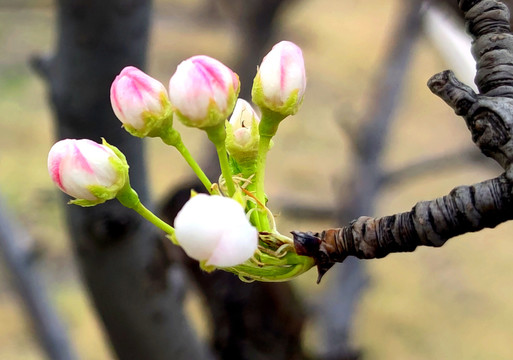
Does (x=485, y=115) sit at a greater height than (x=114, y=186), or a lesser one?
greater

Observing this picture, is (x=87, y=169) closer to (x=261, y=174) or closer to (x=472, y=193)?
(x=261, y=174)

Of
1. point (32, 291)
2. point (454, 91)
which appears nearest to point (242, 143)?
point (454, 91)

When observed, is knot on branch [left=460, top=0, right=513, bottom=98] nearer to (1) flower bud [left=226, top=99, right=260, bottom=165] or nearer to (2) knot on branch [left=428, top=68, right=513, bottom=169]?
(2) knot on branch [left=428, top=68, right=513, bottom=169]

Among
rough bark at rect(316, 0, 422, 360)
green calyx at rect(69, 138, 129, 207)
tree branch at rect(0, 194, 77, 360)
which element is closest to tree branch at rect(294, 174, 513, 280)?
green calyx at rect(69, 138, 129, 207)

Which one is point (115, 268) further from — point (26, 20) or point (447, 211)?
point (26, 20)

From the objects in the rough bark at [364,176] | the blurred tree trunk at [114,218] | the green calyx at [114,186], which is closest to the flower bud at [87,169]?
the green calyx at [114,186]

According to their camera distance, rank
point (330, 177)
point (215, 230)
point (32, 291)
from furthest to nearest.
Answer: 1. point (330, 177)
2. point (32, 291)
3. point (215, 230)
